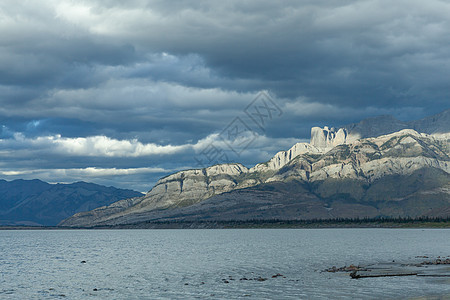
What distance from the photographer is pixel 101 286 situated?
92875mm

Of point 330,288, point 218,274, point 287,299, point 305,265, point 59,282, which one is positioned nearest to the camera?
point 287,299

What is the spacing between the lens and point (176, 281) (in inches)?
3885

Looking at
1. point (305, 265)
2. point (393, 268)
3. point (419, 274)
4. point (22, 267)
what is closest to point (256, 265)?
point (305, 265)

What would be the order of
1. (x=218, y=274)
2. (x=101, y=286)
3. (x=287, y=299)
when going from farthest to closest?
(x=218, y=274), (x=101, y=286), (x=287, y=299)

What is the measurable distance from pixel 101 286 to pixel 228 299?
31.1 m

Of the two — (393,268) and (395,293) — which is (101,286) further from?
(393,268)

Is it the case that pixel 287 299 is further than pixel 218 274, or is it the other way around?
pixel 218 274

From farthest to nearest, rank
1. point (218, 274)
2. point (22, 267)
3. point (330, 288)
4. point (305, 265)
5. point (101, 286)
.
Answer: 1. point (22, 267)
2. point (305, 265)
3. point (218, 274)
4. point (101, 286)
5. point (330, 288)

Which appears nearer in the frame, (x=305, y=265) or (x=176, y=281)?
(x=176, y=281)

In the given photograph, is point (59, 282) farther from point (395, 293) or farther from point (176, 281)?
point (395, 293)

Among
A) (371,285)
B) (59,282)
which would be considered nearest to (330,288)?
(371,285)

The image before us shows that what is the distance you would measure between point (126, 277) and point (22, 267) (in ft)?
157

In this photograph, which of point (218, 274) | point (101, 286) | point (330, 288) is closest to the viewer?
point (330, 288)

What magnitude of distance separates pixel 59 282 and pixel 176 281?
2524 cm
